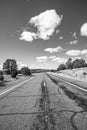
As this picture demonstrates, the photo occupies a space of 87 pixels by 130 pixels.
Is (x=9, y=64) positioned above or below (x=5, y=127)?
above

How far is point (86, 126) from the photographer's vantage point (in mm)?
2979

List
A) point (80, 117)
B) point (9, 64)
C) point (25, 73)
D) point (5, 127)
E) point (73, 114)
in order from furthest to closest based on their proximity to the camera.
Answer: point (9, 64), point (25, 73), point (73, 114), point (80, 117), point (5, 127)

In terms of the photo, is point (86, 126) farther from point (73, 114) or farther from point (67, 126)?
point (73, 114)

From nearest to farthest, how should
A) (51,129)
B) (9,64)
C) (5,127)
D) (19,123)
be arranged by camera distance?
(51,129)
(5,127)
(19,123)
(9,64)

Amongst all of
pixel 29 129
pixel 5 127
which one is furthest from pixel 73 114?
pixel 5 127

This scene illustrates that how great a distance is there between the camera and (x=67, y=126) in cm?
298

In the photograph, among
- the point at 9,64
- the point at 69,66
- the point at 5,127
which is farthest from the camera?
the point at 69,66

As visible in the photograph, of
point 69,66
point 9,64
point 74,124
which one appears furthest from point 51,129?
point 69,66

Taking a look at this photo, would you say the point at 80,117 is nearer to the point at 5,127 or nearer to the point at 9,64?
the point at 5,127

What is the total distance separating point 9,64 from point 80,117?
9140cm

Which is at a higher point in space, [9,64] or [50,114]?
[9,64]

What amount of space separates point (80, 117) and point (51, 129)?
128cm

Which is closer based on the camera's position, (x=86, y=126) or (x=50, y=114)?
(x=86, y=126)

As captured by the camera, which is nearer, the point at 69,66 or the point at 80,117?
the point at 80,117
